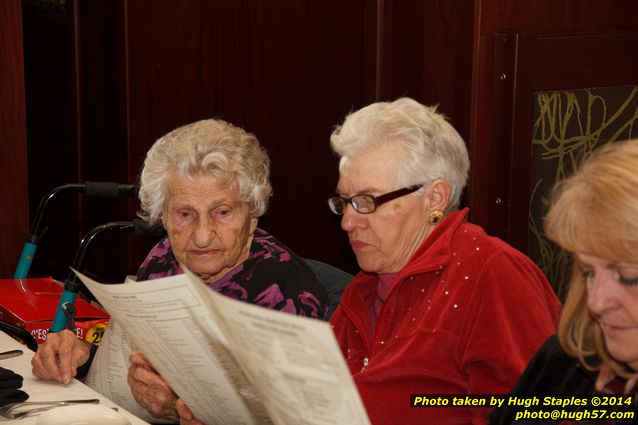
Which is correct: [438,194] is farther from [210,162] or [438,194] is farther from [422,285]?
[210,162]

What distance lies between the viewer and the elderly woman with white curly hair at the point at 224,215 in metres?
2.34

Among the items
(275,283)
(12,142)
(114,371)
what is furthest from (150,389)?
(12,142)

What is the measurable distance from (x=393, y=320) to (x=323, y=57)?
238cm

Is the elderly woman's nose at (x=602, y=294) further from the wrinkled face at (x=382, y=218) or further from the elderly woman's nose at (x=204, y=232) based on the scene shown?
the elderly woman's nose at (x=204, y=232)

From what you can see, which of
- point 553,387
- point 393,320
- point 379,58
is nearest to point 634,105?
point 379,58

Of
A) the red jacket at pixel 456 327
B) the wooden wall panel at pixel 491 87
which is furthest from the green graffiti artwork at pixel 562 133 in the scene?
the red jacket at pixel 456 327

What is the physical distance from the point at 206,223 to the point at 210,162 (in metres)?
0.16

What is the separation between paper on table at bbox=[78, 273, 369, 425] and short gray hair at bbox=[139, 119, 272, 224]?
2.21ft

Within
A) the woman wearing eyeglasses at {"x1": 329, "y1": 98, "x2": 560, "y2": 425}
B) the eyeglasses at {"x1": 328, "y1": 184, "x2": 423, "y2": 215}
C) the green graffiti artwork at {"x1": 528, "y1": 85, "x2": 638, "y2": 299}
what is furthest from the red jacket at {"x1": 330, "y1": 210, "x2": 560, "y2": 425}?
the green graffiti artwork at {"x1": 528, "y1": 85, "x2": 638, "y2": 299}

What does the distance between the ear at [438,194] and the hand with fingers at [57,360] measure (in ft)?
2.96

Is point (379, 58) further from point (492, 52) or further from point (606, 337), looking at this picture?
point (606, 337)

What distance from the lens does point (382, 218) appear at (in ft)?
6.61

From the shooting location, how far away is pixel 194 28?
3.87 m

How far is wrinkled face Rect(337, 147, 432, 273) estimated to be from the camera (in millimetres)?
2002
